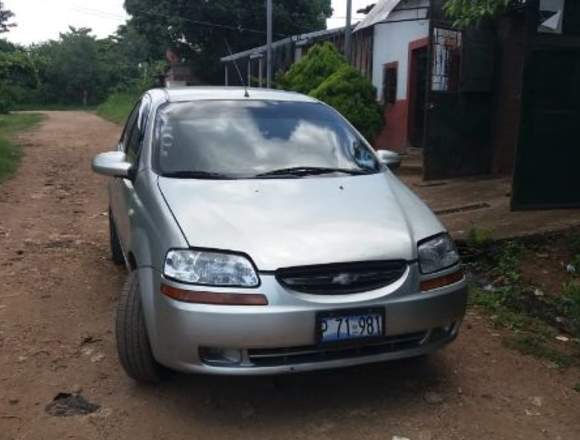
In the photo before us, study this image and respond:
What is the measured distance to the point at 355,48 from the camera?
51.9 ft

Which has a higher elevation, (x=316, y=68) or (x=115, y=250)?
(x=316, y=68)

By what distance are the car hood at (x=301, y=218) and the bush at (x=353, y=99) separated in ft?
23.8

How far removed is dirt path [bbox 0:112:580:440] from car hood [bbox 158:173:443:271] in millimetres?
828

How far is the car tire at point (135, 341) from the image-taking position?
137 inches

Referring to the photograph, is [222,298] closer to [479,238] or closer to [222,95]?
[222,95]

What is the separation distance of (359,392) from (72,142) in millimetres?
16610

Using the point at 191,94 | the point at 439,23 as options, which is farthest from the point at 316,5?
the point at 191,94

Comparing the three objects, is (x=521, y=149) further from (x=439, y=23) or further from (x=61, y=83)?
(x=61, y=83)

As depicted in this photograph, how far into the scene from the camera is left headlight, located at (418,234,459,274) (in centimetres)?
337

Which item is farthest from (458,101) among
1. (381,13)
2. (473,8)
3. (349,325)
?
(349,325)

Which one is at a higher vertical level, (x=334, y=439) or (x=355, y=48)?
(x=355, y=48)

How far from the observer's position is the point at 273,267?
3082 mm

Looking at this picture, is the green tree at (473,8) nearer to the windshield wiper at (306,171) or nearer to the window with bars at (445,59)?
the windshield wiper at (306,171)

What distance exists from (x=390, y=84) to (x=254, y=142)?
396 inches
